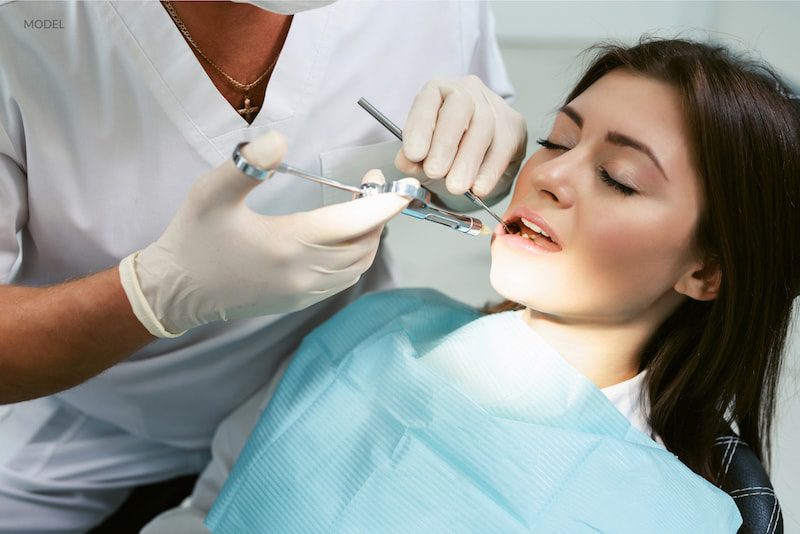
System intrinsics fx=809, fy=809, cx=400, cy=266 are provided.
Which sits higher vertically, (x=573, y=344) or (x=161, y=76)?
(x=161, y=76)

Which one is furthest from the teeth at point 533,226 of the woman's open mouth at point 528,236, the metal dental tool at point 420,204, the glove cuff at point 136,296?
the glove cuff at point 136,296

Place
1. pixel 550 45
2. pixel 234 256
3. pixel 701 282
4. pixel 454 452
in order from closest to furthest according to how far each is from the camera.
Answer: pixel 234 256
pixel 454 452
pixel 701 282
pixel 550 45

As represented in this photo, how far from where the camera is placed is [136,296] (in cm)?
111

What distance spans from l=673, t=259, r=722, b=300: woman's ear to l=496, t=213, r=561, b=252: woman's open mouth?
231 mm

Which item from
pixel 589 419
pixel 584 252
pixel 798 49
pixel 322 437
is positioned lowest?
pixel 322 437

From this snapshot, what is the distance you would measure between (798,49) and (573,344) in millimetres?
1339

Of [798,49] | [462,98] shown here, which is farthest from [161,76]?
[798,49]

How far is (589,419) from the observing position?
1.26 meters

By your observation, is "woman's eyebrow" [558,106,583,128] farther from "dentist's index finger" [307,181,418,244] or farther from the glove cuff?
the glove cuff

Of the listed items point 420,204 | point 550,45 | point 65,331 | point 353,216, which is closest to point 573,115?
point 420,204

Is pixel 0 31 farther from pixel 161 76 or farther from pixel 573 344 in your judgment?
pixel 573 344

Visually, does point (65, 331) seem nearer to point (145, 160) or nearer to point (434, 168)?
point (145, 160)

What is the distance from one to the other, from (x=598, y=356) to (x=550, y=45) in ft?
5.85

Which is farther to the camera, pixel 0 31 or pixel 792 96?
pixel 792 96
